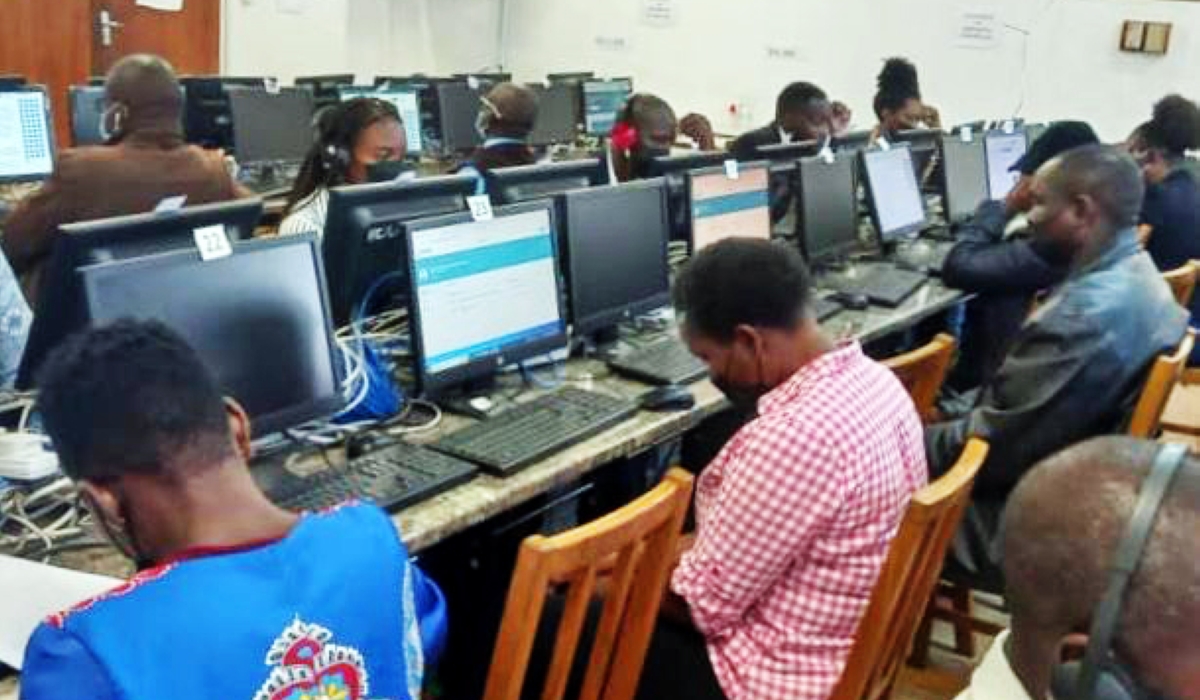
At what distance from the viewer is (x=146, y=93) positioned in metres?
3.89

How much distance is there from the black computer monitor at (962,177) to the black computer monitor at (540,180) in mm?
2120

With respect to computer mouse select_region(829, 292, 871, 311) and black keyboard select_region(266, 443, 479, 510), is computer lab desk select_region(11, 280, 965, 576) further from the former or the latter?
computer mouse select_region(829, 292, 871, 311)

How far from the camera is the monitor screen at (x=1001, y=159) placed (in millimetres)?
5504

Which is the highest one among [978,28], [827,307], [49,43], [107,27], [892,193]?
[978,28]

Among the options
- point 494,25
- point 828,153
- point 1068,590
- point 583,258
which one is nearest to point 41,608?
point 1068,590

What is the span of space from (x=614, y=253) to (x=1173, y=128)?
8.90 feet

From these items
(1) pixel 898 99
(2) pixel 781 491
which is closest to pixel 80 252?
(2) pixel 781 491

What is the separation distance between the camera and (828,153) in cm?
425

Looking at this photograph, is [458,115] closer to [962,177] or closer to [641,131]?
[641,131]

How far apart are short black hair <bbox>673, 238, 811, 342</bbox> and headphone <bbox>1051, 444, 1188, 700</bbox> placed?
996 millimetres

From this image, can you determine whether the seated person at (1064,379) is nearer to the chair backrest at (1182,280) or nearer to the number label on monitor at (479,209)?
the chair backrest at (1182,280)

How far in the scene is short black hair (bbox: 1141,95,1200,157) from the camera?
464cm

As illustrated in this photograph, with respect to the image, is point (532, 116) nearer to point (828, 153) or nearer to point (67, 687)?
point (828, 153)

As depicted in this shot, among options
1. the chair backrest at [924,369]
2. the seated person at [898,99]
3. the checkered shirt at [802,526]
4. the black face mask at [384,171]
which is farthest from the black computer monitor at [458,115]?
the checkered shirt at [802,526]
